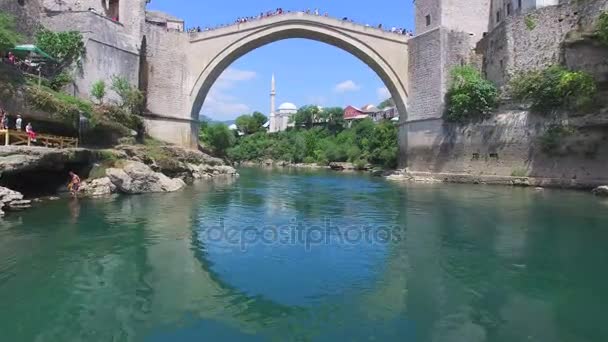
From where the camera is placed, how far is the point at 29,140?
13.0 m

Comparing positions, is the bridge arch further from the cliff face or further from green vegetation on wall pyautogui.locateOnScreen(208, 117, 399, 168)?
the cliff face

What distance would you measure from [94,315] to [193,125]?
23.2 meters

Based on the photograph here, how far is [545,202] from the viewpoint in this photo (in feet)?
46.5

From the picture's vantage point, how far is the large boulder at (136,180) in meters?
14.8

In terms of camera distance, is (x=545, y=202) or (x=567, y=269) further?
(x=545, y=202)

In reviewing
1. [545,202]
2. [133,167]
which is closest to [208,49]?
[133,167]

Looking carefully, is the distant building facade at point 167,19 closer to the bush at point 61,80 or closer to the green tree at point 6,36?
the bush at point 61,80

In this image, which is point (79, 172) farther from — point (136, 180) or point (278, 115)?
point (278, 115)

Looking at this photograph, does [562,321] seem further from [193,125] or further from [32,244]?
[193,125]

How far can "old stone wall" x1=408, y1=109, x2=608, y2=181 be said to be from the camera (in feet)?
60.9

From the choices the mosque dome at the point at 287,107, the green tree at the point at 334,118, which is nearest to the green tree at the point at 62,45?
the green tree at the point at 334,118

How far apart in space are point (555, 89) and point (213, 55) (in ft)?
59.8

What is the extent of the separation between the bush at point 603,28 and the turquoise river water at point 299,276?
31.8 ft

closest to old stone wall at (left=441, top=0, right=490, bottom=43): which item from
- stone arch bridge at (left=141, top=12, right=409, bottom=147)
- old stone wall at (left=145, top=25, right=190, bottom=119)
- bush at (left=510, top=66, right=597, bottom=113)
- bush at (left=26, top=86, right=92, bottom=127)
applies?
stone arch bridge at (left=141, top=12, right=409, bottom=147)
